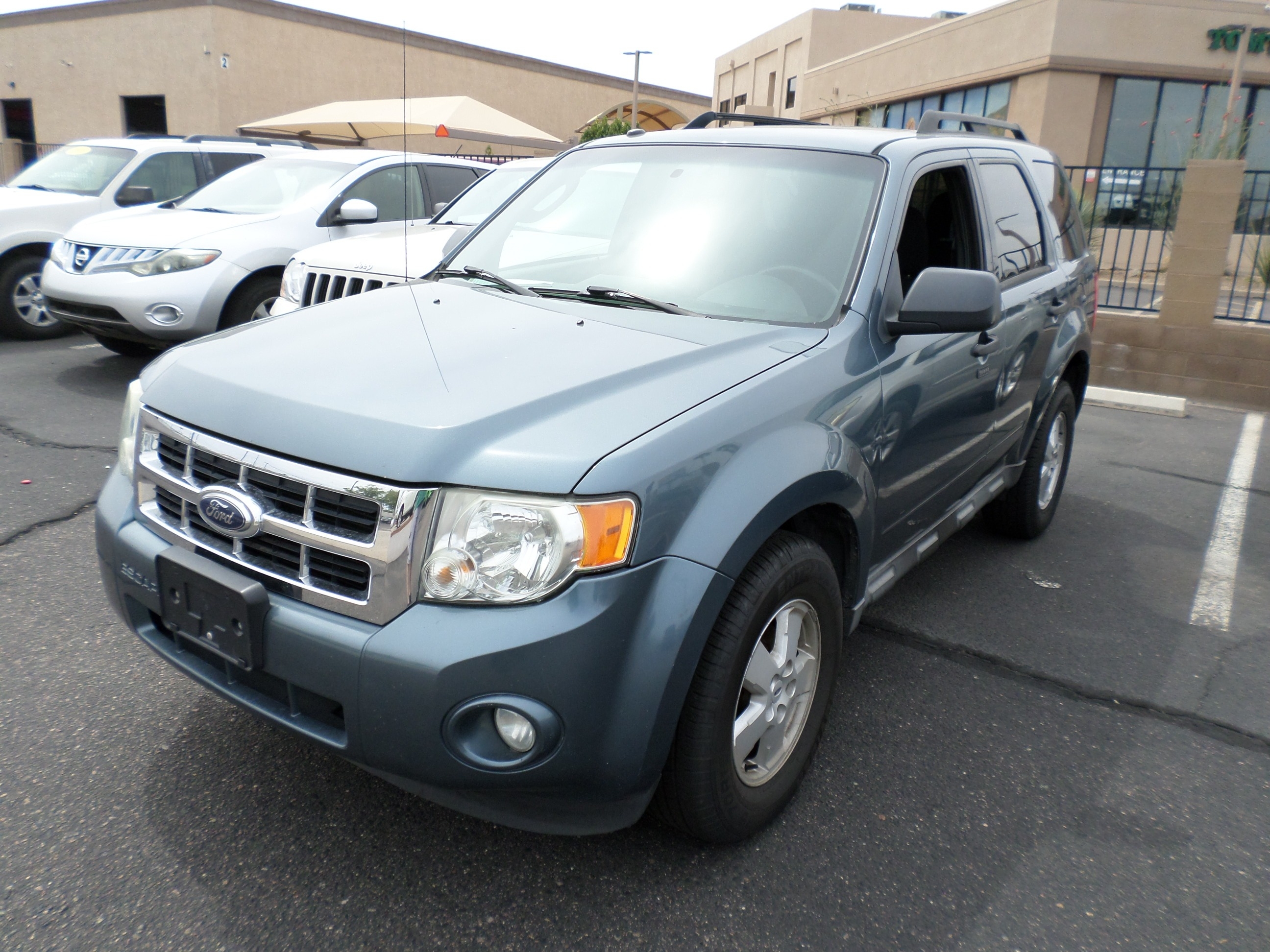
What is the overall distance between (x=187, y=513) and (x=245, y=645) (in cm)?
40

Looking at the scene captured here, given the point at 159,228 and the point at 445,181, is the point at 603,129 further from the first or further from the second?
the point at 159,228

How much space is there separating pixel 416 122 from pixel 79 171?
5.99m

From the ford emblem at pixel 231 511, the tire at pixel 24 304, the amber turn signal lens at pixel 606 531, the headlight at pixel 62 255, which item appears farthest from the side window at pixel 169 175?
the amber turn signal lens at pixel 606 531

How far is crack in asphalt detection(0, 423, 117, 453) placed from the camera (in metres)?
5.39

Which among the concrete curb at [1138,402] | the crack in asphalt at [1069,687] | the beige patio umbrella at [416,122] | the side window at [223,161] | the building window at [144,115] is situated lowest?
the crack in asphalt at [1069,687]

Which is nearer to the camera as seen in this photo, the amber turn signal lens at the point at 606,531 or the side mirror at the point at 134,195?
the amber turn signal lens at the point at 606,531

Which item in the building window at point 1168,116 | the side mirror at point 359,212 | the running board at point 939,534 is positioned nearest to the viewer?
the running board at point 939,534

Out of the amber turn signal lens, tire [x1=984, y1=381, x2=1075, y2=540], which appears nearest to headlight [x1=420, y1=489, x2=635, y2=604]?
the amber turn signal lens

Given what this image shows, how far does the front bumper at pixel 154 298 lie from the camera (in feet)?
21.3

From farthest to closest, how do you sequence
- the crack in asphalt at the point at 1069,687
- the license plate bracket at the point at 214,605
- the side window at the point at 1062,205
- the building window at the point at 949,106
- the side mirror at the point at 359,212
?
the building window at the point at 949,106 → the side mirror at the point at 359,212 → the side window at the point at 1062,205 → the crack in asphalt at the point at 1069,687 → the license plate bracket at the point at 214,605

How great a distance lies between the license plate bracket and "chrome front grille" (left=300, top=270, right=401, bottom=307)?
3476mm

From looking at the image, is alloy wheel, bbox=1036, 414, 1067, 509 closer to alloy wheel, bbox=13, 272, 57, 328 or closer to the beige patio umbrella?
alloy wheel, bbox=13, 272, 57, 328

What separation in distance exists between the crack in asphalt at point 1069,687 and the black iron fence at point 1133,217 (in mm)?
5808

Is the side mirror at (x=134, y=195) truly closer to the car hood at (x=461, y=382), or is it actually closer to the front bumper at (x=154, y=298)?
the front bumper at (x=154, y=298)
